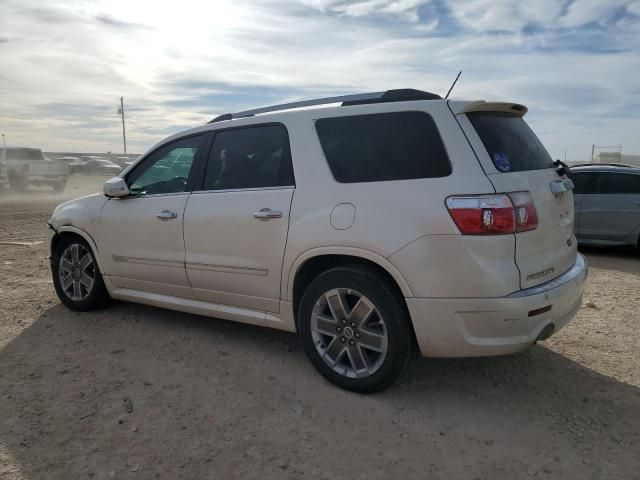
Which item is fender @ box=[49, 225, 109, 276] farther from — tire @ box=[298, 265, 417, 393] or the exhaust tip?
the exhaust tip

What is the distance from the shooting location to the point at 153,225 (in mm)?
4375

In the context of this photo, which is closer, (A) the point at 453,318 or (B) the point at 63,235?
(A) the point at 453,318

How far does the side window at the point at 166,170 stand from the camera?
4.35m

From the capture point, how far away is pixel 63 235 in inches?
205

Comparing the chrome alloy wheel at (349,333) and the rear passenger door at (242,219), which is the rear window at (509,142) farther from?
the rear passenger door at (242,219)

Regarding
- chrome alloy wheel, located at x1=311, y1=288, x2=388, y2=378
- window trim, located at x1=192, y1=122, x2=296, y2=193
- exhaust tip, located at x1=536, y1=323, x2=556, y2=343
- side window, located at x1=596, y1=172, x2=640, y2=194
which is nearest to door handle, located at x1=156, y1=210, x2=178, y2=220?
window trim, located at x1=192, y1=122, x2=296, y2=193

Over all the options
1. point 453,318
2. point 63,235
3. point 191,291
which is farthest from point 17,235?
point 453,318

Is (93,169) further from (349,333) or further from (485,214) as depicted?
(485,214)

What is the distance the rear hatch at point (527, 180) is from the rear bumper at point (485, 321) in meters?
0.13

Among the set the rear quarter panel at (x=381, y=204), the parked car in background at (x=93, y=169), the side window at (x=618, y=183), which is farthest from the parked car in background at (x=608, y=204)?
the parked car in background at (x=93, y=169)

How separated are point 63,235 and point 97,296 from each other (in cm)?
75

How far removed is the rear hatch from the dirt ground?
84 cm

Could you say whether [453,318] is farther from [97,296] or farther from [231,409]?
[97,296]

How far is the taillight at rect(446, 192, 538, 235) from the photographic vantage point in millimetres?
2898
